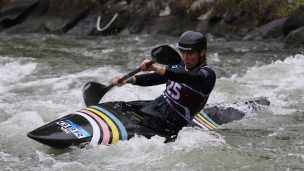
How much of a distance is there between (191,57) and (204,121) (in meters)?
1.26

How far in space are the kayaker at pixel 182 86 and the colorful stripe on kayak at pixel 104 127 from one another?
0.92 ft

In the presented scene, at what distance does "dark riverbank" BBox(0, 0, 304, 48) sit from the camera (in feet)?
39.9

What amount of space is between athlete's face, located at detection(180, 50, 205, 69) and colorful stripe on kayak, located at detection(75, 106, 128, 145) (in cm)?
88

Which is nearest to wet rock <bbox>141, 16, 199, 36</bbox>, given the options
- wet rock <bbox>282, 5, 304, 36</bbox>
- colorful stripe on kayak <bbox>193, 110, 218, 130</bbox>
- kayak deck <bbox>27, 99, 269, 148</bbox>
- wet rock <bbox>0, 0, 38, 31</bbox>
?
wet rock <bbox>282, 5, 304, 36</bbox>

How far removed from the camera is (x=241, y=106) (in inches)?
257

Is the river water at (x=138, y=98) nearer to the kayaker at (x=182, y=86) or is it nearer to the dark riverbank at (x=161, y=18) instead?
the kayaker at (x=182, y=86)

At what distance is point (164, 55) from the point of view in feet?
16.0

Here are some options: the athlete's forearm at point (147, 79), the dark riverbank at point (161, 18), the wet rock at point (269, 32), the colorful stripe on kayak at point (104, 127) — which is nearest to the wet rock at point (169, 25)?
the dark riverbank at point (161, 18)

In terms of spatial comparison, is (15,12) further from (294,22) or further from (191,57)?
(191,57)

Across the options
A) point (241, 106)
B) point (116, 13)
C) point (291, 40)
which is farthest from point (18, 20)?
point (241, 106)

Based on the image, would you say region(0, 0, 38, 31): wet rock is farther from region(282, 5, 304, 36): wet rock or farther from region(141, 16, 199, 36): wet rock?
region(282, 5, 304, 36): wet rock

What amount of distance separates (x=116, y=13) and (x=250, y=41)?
411 cm

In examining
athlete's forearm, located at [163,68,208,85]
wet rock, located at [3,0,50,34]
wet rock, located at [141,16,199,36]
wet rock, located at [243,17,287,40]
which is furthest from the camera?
wet rock, located at [3,0,50,34]

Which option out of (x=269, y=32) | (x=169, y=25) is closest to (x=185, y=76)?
(x=269, y=32)
